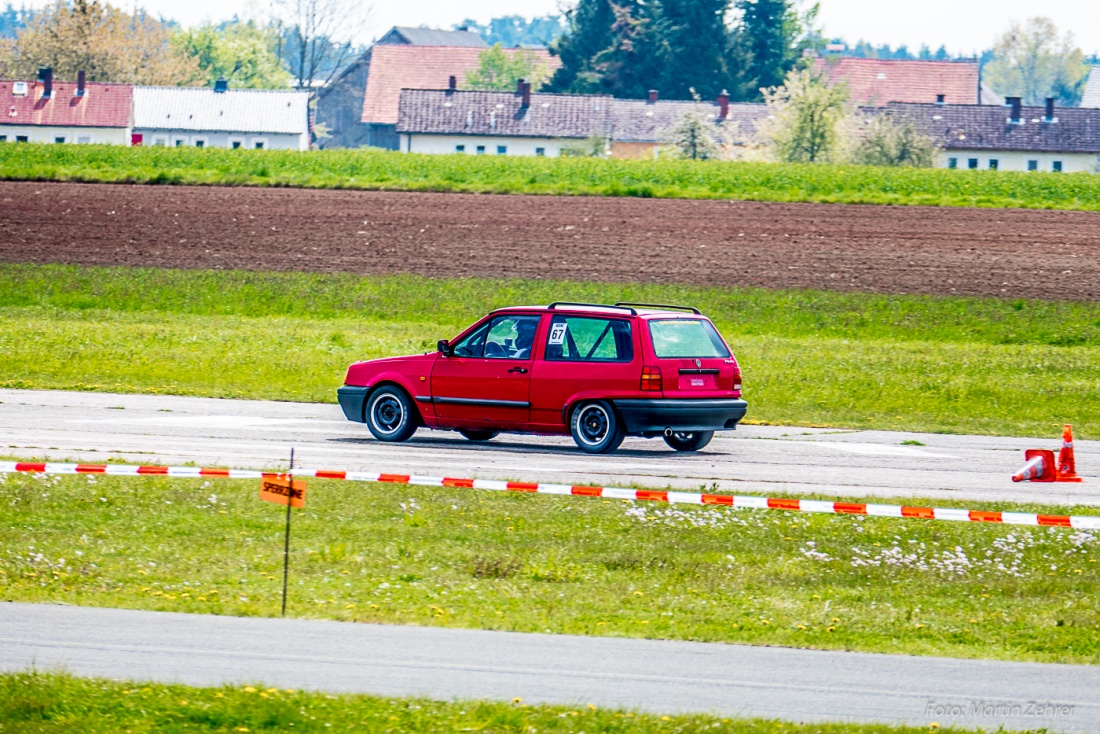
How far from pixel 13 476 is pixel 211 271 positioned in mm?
21867

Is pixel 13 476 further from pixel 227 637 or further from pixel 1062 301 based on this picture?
pixel 1062 301

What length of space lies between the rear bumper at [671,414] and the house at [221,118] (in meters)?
92.2

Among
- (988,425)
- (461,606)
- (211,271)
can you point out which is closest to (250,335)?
(211,271)

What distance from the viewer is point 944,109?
98938 mm

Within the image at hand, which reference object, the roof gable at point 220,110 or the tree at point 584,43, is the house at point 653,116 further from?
the roof gable at point 220,110

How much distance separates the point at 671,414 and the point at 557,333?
162cm

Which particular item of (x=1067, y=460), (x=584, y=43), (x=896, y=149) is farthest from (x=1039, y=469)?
(x=584, y=43)

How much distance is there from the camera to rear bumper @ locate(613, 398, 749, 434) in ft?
54.6

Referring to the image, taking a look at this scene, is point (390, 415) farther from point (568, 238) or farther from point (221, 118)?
point (221, 118)

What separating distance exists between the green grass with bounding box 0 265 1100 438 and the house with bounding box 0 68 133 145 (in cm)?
6992

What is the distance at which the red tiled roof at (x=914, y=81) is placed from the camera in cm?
12950

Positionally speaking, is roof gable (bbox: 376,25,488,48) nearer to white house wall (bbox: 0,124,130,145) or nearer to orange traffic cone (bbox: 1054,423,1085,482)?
white house wall (bbox: 0,124,130,145)

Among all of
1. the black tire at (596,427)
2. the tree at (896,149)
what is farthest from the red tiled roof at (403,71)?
the black tire at (596,427)

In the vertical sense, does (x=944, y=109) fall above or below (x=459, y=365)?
above
